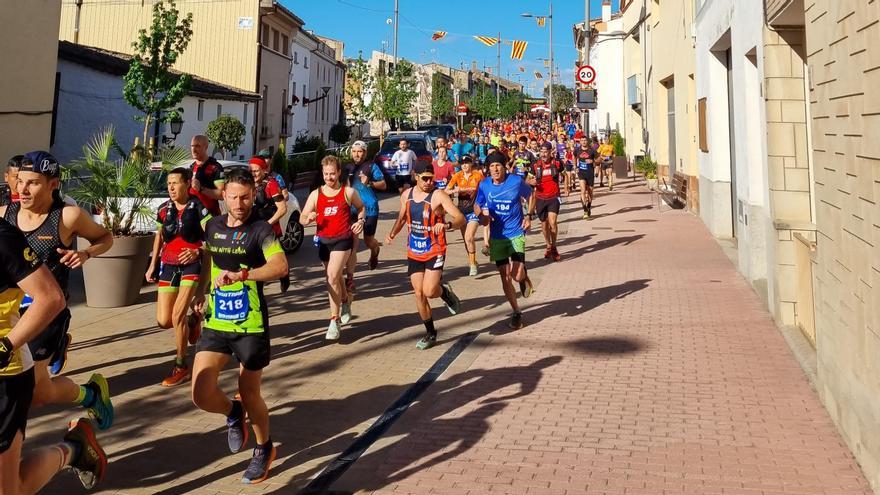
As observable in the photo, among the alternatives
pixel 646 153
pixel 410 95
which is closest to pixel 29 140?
pixel 646 153

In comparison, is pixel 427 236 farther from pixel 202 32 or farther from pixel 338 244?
pixel 202 32

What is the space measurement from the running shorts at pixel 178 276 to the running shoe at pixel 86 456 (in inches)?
91.7

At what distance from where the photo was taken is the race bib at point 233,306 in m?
4.46

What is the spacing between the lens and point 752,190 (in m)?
9.63

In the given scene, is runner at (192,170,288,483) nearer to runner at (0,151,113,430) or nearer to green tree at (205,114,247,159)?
runner at (0,151,113,430)

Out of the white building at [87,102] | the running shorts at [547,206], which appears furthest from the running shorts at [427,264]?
the white building at [87,102]

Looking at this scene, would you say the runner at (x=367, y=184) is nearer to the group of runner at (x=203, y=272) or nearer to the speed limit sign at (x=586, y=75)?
the group of runner at (x=203, y=272)

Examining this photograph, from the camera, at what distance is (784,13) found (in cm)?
722

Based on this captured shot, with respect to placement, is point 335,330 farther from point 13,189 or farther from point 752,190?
point 752,190

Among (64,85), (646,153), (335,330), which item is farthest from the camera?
(646,153)

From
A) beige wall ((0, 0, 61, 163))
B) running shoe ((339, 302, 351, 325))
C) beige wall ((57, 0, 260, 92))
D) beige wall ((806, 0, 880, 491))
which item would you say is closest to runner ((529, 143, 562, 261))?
running shoe ((339, 302, 351, 325))

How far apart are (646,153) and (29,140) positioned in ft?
69.8

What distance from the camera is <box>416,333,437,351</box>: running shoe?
755 centimetres

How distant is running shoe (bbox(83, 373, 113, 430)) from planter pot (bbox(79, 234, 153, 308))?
437cm
